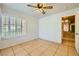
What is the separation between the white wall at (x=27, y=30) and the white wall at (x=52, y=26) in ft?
0.31

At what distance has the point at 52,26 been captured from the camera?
57.8 inches

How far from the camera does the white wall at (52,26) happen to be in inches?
53.2

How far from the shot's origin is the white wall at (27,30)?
1.19m

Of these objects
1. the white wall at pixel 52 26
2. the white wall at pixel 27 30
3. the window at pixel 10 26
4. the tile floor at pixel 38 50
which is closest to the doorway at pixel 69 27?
the white wall at pixel 52 26

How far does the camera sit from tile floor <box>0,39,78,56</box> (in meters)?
1.18

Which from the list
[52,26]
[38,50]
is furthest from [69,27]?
[38,50]

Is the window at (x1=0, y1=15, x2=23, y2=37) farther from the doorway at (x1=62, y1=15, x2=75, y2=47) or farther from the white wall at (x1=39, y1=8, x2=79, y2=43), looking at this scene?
the doorway at (x1=62, y1=15, x2=75, y2=47)

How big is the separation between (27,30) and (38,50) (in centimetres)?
35

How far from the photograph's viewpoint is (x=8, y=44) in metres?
1.23

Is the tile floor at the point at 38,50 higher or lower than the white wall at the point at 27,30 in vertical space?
lower

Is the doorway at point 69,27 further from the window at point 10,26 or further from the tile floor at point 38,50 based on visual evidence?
the window at point 10,26

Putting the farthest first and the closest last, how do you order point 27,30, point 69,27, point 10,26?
point 27,30 → point 69,27 → point 10,26

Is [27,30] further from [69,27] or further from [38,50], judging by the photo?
[69,27]

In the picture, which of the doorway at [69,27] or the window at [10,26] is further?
the doorway at [69,27]
